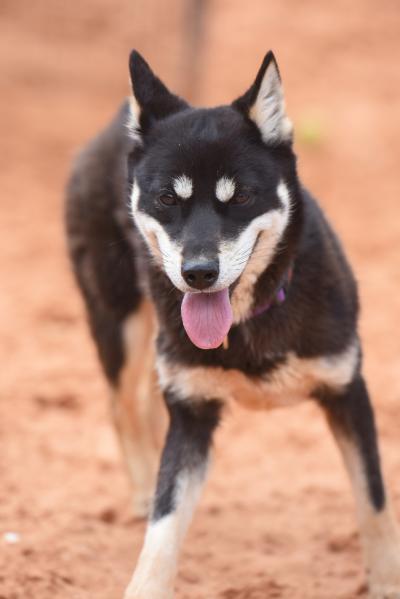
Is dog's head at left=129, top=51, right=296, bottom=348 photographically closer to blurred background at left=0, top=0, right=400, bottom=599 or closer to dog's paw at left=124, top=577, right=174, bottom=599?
dog's paw at left=124, top=577, right=174, bottom=599

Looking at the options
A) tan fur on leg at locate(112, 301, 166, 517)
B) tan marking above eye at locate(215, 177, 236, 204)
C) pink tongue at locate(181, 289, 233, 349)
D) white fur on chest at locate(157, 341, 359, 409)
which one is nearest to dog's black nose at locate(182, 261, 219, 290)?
pink tongue at locate(181, 289, 233, 349)

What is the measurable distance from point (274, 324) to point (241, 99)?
97 centimetres

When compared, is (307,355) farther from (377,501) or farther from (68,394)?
(68,394)

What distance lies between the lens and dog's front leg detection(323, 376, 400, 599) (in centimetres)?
425

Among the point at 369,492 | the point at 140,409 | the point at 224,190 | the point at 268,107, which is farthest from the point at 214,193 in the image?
the point at 140,409

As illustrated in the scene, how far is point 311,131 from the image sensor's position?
1097 centimetres

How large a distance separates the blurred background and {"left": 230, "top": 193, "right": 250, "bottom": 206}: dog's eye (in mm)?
1582

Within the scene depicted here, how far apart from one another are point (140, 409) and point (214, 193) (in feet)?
7.75

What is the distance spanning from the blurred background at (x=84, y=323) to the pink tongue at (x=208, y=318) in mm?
1247

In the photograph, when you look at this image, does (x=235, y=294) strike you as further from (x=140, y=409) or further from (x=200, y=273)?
(x=140, y=409)

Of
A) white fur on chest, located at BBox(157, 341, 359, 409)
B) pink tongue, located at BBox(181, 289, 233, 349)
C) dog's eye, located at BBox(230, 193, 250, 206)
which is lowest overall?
white fur on chest, located at BBox(157, 341, 359, 409)

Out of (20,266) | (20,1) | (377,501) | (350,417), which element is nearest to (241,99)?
(350,417)

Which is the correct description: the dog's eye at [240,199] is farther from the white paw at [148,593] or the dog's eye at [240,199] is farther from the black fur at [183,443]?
the white paw at [148,593]

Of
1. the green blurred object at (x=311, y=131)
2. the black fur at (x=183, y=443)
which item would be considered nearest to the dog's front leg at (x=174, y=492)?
the black fur at (x=183, y=443)
